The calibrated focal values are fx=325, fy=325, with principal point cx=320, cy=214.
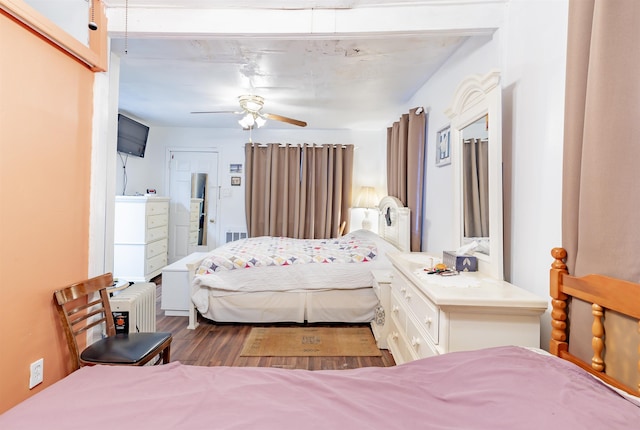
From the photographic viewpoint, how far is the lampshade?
5039mm

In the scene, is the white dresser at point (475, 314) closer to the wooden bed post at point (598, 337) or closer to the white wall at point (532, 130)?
the white wall at point (532, 130)

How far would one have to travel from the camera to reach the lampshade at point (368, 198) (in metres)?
5.04

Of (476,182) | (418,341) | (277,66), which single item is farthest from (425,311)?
(277,66)

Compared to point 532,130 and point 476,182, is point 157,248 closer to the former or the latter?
point 476,182

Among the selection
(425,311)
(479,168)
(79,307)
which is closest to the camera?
(425,311)

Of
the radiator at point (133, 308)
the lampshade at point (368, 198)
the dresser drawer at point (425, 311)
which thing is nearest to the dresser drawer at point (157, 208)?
the radiator at point (133, 308)

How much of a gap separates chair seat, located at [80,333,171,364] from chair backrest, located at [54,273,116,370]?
0.07 metres

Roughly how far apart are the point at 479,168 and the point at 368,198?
10.3 ft

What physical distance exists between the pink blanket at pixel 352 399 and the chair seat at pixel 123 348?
1.91 feet

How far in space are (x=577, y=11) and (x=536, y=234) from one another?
35.9 inches

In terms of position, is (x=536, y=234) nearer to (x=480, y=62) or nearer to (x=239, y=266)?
(x=480, y=62)

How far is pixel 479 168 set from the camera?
1.92m

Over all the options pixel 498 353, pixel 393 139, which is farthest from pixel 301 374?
pixel 393 139

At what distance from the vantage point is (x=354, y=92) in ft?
11.8
